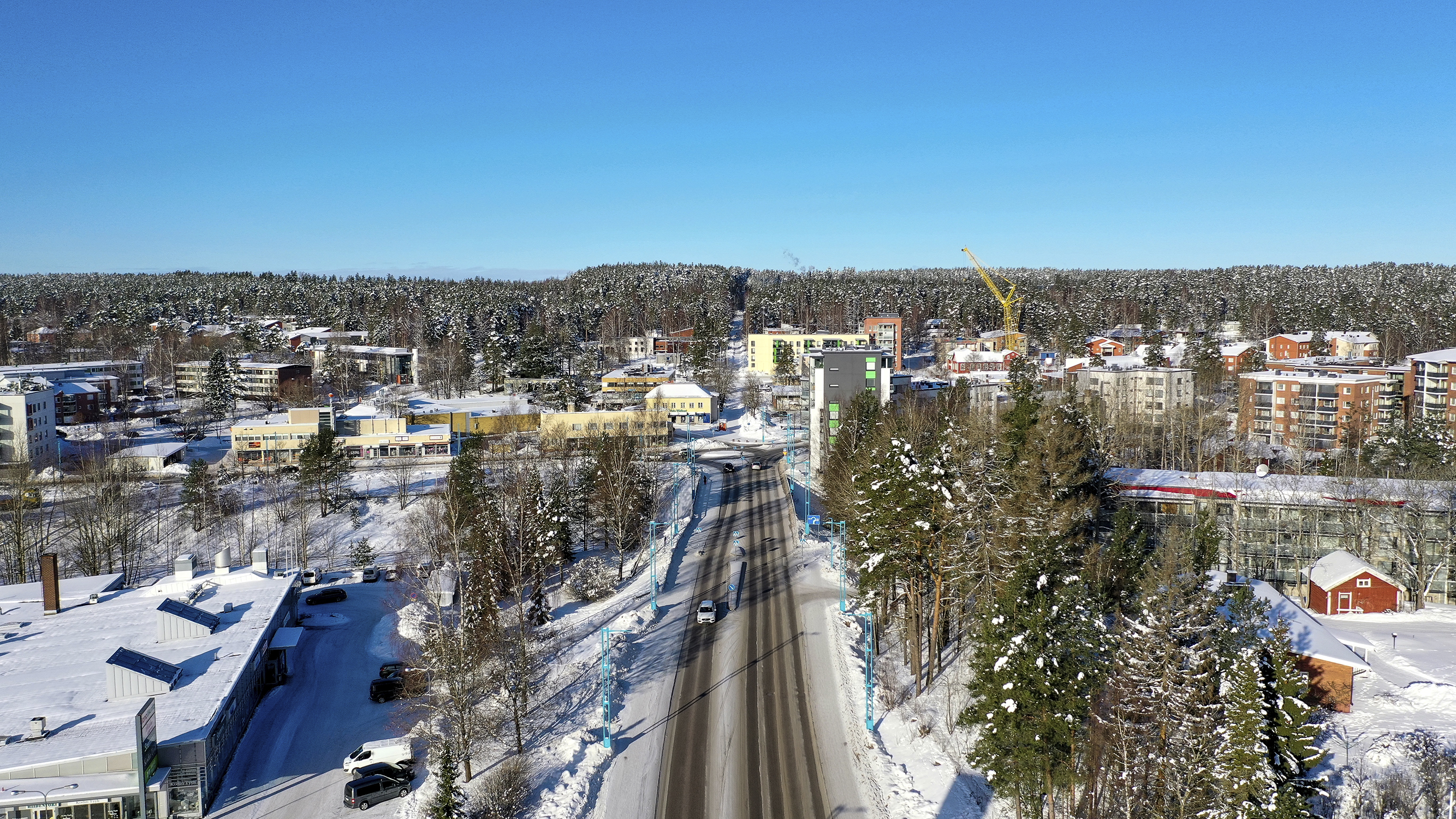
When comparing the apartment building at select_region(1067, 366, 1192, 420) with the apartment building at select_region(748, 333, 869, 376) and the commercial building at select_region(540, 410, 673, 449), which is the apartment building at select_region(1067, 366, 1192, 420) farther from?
the commercial building at select_region(540, 410, 673, 449)

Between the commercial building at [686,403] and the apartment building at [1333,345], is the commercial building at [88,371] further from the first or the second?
the apartment building at [1333,345]

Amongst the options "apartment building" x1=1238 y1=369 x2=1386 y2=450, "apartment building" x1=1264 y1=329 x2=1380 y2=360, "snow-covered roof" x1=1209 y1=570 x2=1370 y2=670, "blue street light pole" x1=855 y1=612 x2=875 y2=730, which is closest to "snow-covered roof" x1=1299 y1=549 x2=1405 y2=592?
"snow-covered roof" x1=1209 y1=570 x2=1370 y2=670

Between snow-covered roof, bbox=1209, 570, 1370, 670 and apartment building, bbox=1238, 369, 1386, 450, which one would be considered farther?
apartment building, bbox=1238, 369, 1386, 450

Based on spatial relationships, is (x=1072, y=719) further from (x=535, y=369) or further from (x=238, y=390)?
(x=238, y=390)

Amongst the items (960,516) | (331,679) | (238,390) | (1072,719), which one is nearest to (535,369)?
(238,390)

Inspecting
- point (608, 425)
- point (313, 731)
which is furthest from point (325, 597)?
point (608, 425)

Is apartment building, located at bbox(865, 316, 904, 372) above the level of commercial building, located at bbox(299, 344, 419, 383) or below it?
above
